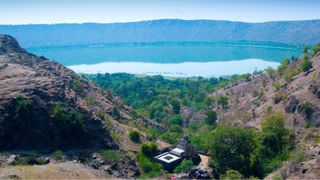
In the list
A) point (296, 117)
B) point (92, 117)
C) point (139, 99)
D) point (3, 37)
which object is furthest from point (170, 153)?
point (139, 99)

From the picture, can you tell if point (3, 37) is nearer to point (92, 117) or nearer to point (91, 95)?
point (91, 95)

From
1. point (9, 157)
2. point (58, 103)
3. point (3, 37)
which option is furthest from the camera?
point (3, 37)

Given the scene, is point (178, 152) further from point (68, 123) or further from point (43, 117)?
point (43, 117)

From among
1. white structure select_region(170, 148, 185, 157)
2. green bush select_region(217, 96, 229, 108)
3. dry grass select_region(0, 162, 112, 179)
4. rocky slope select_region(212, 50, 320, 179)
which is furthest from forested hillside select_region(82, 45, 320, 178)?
dry grass select_region(0, 162, 112, 179)

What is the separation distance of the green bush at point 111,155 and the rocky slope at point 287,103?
16.7 metres

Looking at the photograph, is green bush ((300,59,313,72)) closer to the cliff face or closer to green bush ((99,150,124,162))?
the cliff face

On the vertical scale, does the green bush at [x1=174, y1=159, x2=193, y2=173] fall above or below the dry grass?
below

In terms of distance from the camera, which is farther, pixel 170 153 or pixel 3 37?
pixel 3 37

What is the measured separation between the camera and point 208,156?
44688mm

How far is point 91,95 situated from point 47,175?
2473cm

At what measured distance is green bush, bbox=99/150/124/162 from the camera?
37688 mm

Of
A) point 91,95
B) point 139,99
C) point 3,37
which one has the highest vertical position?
point 3,37

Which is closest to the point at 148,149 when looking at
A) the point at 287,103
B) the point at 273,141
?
the point at 273,141

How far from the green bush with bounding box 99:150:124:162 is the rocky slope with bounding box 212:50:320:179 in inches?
658
